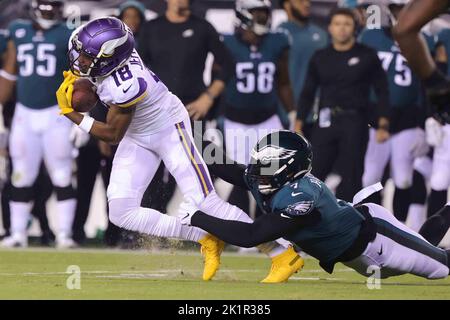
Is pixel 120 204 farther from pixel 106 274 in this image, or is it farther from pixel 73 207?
pixel 73 207

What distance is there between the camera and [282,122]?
1218cm

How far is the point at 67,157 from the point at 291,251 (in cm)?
385

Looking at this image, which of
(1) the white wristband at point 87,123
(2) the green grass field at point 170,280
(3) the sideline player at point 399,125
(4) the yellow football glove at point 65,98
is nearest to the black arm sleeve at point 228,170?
(2) the green grass field at point 170,280

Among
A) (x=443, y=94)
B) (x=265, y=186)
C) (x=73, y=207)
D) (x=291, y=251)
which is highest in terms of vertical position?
(x=443, y=94)

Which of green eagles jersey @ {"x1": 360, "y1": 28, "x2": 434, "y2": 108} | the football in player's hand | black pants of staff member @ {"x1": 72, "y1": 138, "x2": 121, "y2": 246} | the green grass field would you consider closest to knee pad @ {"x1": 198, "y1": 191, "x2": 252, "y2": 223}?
the green grass field

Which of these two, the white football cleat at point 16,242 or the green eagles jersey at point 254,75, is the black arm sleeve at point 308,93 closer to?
the green eagles jersey at point 254,75

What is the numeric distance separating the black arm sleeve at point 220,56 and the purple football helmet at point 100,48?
9.82 ft

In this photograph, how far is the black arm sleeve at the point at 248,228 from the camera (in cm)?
752

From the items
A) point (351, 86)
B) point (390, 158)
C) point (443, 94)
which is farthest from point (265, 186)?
point (390, 158)

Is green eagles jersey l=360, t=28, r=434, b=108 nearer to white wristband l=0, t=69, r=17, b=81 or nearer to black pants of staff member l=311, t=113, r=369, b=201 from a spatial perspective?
black pants of staff member l=311, t=113, r=369, b=201

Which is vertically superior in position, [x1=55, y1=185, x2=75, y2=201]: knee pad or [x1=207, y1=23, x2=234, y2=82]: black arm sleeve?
[x1=207, y1=23, x2=234, y2=82]: black arm sleeve

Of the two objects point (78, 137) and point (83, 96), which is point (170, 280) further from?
point (78, 137)

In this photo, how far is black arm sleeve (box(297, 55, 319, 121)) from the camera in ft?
37.9

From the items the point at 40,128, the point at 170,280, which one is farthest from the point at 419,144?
the point at 170,280
